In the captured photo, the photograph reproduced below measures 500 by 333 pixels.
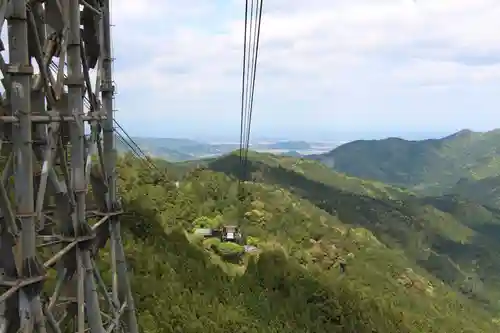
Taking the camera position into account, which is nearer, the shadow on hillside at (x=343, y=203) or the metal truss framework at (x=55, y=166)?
the metal truss framework at (x=55, y=166)

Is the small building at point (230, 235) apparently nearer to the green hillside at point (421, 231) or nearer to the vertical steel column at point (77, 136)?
the vertical steel column at point (77, 136)

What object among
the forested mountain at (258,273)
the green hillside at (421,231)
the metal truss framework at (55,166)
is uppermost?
the metal truss framework at (55,166)

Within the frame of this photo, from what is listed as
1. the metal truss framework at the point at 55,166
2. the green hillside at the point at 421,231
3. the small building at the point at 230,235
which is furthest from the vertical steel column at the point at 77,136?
the green hillside at the point at 421,231

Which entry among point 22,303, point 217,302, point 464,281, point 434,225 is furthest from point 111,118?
point 434,225

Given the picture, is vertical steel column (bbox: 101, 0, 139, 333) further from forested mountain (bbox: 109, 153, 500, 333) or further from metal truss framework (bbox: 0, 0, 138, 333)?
forested mountain (bbox: 109, 153, 500, 333)

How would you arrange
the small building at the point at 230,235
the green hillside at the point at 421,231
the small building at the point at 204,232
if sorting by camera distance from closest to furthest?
the small building at the point at 230,235
the small building at the point at 204,232
the green hillside at the point at 421,231

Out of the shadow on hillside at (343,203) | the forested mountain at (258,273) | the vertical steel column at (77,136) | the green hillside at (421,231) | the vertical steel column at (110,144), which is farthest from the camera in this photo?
the shadow on hillside at (343,203)

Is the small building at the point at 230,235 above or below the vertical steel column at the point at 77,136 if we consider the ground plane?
below

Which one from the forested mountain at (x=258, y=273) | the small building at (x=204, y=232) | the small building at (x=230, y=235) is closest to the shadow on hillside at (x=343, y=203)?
the forested mountain at (x=258, y=273)

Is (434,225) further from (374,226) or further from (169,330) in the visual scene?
(169,330)
